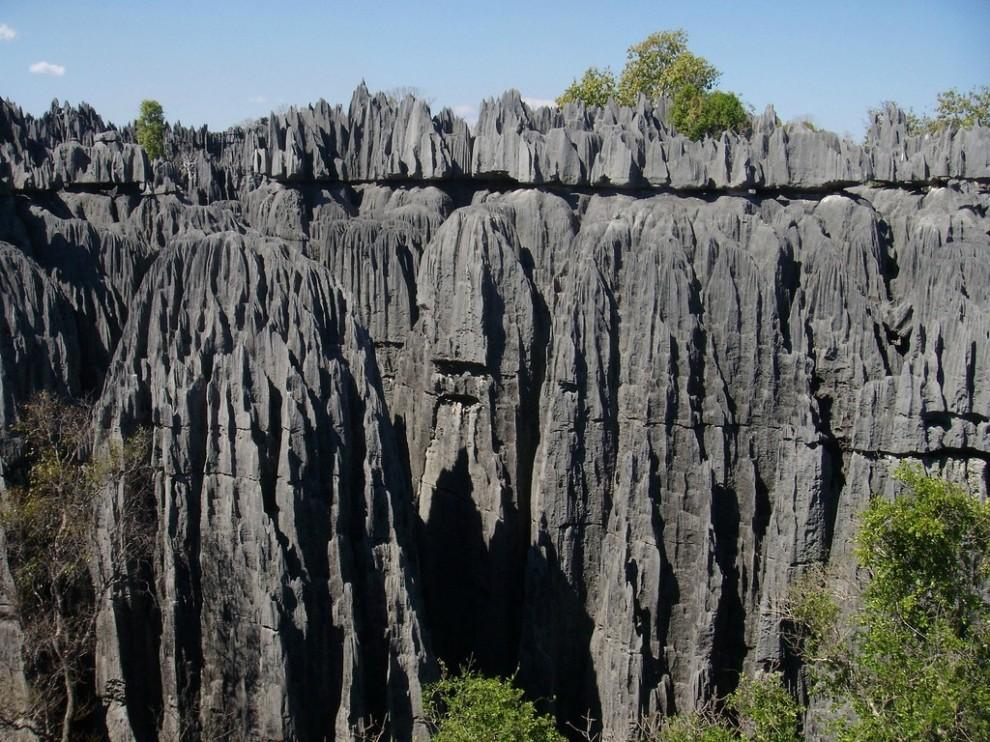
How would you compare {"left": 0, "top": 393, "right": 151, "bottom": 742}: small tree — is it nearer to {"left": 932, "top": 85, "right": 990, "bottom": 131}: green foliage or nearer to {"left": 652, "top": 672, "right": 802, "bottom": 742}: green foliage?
{"left": 652, "top": 672, "right": 802, "bottom": 742}: green foliage

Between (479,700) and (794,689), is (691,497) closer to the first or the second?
(794,689)

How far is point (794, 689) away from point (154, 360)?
54.4 ft

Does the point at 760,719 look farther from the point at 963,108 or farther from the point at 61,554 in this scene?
the point at 963,108

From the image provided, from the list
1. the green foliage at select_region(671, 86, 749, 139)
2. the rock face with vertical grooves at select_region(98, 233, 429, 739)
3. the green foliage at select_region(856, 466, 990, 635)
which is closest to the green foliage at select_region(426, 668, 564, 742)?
the rock face with vertical grooves at select_region(98, 233, 429, 739)

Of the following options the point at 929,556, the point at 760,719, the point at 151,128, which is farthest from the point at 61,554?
the point at 151,128

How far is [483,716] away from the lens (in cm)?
1698

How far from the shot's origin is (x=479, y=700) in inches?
678

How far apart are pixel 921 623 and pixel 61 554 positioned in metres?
14.1

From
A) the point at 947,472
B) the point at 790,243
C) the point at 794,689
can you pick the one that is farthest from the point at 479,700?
the point at 790,243

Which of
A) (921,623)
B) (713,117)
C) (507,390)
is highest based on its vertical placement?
(713,117)

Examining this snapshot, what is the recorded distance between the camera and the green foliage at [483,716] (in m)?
16.7

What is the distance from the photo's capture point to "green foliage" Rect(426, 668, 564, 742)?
16.7m

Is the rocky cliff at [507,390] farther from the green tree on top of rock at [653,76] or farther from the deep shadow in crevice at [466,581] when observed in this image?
the green tree on top of rock at [653,76]

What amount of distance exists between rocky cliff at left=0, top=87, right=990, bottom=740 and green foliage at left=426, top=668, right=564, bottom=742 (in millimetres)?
617
